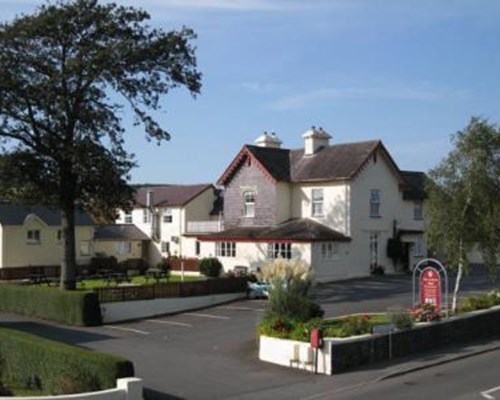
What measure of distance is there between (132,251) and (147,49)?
27800 millimetres

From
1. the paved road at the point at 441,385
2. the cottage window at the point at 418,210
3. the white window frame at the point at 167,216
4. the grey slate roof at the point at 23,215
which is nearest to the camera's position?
the paved road at the point at 441,385

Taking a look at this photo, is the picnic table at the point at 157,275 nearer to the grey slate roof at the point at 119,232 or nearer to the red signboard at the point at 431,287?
the grey slate roof at the point at 119,232

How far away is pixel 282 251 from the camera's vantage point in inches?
1838

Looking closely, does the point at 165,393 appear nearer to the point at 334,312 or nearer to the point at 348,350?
the point at 348,350

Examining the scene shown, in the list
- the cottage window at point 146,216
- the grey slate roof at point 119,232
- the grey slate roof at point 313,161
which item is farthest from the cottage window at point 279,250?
the cottage window at point 146,216

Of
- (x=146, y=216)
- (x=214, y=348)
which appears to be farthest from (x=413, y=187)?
(x=214, y=348)

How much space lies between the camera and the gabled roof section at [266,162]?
50.2m

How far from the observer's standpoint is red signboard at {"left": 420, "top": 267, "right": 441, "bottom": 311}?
82.0ft

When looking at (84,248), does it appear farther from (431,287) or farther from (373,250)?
(431,287)

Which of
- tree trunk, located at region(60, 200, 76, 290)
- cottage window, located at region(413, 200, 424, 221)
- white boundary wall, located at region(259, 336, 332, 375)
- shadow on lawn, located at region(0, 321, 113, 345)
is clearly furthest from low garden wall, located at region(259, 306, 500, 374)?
cottage window, located at region(413, 200, 424, 221)

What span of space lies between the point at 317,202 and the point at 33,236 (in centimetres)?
2179

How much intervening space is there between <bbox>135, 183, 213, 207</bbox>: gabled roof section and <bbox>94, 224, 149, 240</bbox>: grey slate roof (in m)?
2.20

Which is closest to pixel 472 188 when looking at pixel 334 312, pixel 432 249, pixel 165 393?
pixel 432 249

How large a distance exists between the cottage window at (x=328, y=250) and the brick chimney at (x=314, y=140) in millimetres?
7752
